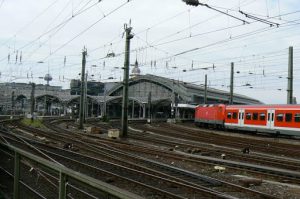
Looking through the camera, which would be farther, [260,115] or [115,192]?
[260,115]

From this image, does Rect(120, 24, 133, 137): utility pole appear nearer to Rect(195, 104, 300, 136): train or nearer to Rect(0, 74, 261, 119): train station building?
Rect(195, 104, 300, 136): train

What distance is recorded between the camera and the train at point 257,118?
36.0 metres

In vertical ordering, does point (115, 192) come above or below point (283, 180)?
above

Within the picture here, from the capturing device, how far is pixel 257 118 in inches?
1618

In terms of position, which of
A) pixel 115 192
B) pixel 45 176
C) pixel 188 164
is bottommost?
pixel 188 164

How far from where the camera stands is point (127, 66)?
37375 millimetres

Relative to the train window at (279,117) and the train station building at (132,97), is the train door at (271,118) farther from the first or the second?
the train station building at (132,97)

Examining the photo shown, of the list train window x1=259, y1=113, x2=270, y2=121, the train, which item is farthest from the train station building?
train window x1=259, y1=113, x2=270, y2=121

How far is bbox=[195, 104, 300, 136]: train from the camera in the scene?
3600 centimetres

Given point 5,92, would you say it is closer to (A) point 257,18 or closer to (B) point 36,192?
(A) point 257,18

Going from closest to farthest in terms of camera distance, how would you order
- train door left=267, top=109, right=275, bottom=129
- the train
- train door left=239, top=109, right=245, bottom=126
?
1. the train
2. train door left=267, top=109, right=275, bottom=129
3. train door left=239, top=109, right=245, bottom=126

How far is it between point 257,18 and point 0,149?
1529cm

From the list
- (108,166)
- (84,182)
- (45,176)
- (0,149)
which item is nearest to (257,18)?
(108,166)

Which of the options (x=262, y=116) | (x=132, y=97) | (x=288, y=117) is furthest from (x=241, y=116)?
(x=132, y=97)
